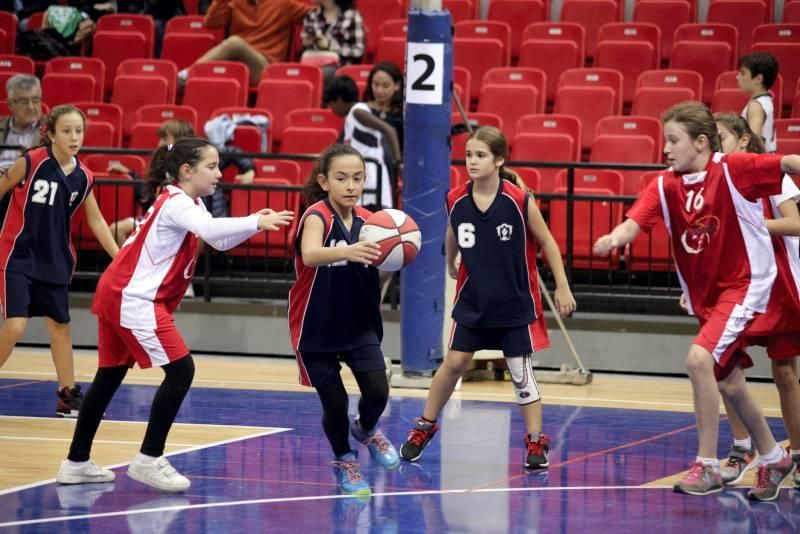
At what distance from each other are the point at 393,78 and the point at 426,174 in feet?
3.76

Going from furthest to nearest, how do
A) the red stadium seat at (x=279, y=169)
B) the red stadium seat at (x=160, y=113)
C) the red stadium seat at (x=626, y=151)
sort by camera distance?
the red stadium seat at (x=160, y=113), the red stadium seat at (x=279, y=169), the red stadium seat at (x=626, y=151)

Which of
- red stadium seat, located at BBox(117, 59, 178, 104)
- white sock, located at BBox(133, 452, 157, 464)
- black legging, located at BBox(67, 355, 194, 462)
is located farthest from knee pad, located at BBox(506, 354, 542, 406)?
red stadium seat, located at BBox(117, 59, 178, 104)

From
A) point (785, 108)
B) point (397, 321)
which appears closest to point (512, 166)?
point (397, 321)

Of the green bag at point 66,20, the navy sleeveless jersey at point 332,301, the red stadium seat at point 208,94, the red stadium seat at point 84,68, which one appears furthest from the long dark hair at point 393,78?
A: the green bag at point 66,20

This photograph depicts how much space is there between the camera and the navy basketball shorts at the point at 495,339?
7305 millimetres

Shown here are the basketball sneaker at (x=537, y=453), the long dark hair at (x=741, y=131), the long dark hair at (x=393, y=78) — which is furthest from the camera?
the long dark hair at (x=393, y=78)

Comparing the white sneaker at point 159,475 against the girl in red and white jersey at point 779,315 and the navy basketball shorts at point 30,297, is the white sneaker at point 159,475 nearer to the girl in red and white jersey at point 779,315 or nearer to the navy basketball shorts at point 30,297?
the navy basketball shorts at point 30,297

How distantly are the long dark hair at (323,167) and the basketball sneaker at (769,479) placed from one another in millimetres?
2347

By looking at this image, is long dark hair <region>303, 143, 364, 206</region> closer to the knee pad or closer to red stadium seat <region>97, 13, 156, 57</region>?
the knee pad

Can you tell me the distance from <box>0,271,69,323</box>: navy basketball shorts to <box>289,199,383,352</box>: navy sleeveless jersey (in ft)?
8.37

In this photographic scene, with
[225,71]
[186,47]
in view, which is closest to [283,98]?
[225,71]

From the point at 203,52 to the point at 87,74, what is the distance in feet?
4.40

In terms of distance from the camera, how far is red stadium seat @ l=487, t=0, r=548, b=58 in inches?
583

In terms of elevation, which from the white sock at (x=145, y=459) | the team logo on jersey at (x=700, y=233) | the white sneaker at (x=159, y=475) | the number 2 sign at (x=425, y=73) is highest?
the number 2 sign at (x=425, y=73)
